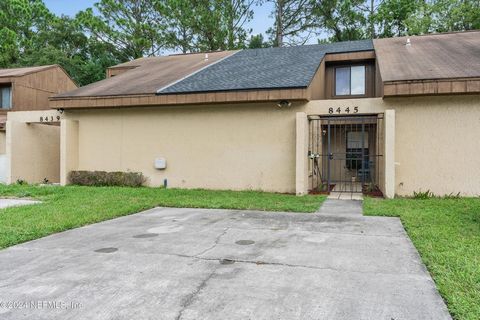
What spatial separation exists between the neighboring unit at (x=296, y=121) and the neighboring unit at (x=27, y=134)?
1.96 meters

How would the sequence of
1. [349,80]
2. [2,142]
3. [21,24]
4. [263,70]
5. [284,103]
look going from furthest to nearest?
[21,24]
[2,142]
[349,80]
[263,70]
[284,103]

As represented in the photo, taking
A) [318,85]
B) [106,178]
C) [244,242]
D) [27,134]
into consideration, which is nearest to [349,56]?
[318,85]

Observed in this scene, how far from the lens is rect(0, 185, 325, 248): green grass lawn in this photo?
6.37m

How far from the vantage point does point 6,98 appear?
18.5 meters

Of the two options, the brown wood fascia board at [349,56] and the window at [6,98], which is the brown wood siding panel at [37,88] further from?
the brown wood fascia board at [349,56]

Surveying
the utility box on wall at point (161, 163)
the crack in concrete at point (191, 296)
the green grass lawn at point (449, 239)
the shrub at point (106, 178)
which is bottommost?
the crack in concrete at point (191, 296)

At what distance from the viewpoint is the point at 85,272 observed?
4.07 m

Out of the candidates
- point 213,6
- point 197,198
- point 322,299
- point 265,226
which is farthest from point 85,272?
point 213,6

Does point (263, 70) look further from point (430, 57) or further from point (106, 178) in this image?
point (106, 178)

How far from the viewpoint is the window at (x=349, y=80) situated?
1434 centimetres

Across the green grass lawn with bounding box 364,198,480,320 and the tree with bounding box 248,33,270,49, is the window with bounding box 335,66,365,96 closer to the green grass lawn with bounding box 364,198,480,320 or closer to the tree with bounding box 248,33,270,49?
the green grass lawn with bounding box 364,198,480,320

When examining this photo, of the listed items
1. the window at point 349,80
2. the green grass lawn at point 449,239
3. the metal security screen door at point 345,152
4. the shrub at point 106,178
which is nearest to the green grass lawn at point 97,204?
the shrub at point 106,178

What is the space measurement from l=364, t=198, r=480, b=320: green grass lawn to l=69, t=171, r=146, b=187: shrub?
7.20 m

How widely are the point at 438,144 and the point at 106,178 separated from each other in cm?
995
